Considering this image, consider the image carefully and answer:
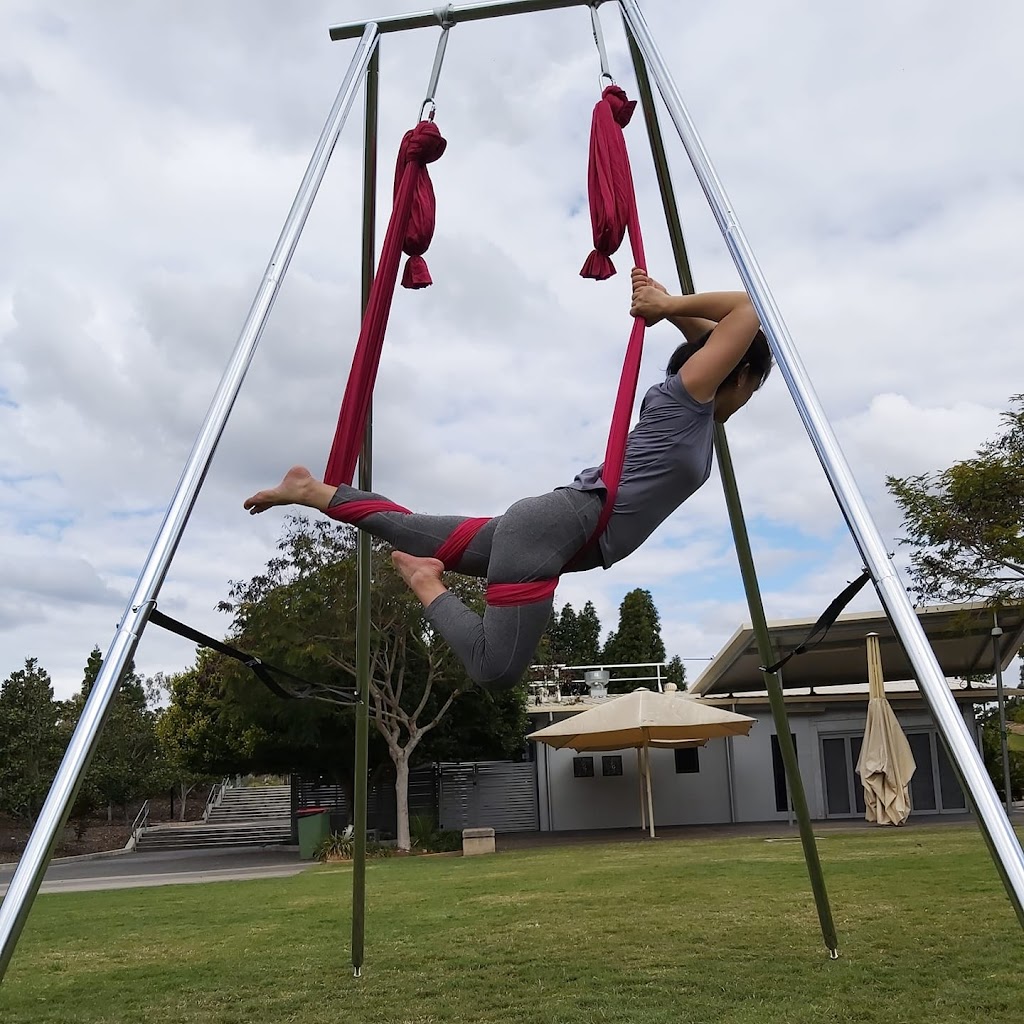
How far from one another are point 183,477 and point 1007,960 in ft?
11.6

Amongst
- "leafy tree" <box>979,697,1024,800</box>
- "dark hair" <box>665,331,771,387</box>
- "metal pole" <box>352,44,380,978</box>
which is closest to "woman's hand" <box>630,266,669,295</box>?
"dark hair" <box>665,331,771,387</box>

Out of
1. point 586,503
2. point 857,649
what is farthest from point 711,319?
point 857,649

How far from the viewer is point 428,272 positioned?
141 inches

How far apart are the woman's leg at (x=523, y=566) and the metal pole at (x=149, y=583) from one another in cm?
74

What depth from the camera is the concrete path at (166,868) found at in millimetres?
12570

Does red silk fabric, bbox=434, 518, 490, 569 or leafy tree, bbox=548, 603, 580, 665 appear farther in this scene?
leafy tree, bbox=548, 603, 580, 665

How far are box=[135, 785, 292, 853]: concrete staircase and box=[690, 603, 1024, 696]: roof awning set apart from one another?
34.3 ft

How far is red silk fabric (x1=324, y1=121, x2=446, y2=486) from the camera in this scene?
2.90 m

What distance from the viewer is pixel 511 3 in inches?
142

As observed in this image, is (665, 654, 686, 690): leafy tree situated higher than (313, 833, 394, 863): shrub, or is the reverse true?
(665, 654, 686, 690): leafy tree

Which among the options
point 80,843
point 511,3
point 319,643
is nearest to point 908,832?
point 319,643

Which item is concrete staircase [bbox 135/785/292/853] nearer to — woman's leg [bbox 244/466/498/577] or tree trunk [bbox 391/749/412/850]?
tree trunk [bbox 391/749/412/850]

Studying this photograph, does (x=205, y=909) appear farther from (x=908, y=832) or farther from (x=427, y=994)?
(x=908, y=832)

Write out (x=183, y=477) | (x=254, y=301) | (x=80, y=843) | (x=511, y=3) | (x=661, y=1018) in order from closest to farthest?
(x=183, y=477) → (x=254, y=301) → (x=661, y=1018) → (x=511, y=3) → (x=80, y=843)
